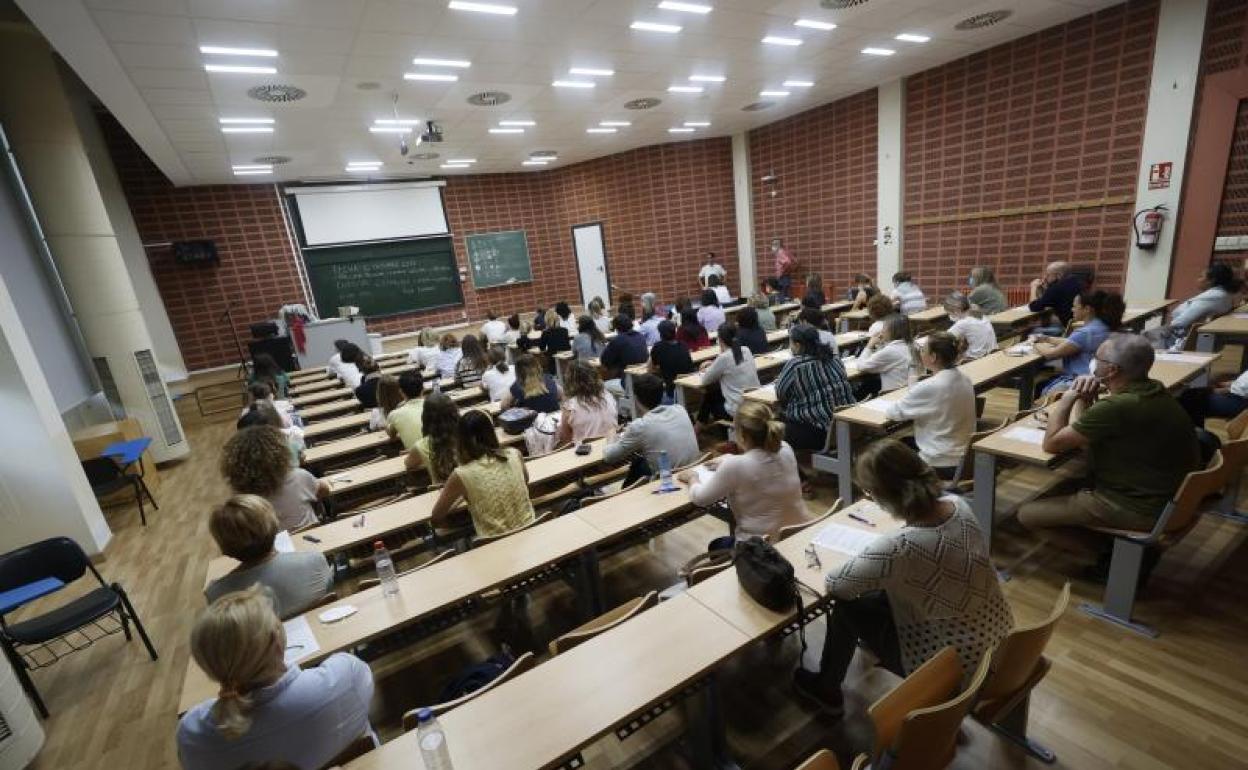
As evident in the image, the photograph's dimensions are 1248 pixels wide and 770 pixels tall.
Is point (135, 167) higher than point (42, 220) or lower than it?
higher

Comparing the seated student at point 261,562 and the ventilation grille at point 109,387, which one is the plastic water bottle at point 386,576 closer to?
the seated student at point 261,562

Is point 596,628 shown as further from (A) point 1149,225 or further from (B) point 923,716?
(A) point 1149,225

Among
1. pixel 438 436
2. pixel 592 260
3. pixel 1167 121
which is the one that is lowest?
pixel 438 436

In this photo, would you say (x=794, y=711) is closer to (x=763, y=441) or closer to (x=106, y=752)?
(x=763, y=441)

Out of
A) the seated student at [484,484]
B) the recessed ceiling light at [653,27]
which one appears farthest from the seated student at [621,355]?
the seated student at [484,484]

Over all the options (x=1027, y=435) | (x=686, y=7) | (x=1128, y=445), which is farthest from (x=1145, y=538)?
(x=686, y=7)

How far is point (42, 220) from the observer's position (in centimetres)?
657

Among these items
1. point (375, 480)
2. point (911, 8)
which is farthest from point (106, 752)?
point (911, 8)

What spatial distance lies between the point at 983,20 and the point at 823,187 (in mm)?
4360

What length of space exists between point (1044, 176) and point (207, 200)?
602 inches

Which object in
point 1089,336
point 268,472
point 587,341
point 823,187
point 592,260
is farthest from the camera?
point 592,260

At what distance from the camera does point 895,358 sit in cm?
461

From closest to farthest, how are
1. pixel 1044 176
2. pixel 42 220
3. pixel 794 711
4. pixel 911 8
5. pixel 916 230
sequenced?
pixel 794 711 < pixel 911 8 < pixel 42 220 < pixel 1044 176 < pixel 916 230

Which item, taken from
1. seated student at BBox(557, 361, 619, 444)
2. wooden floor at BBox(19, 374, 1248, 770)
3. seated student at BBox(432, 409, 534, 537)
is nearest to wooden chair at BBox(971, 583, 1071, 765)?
wooden floor at BBox(19, 374, 1248, 770)
